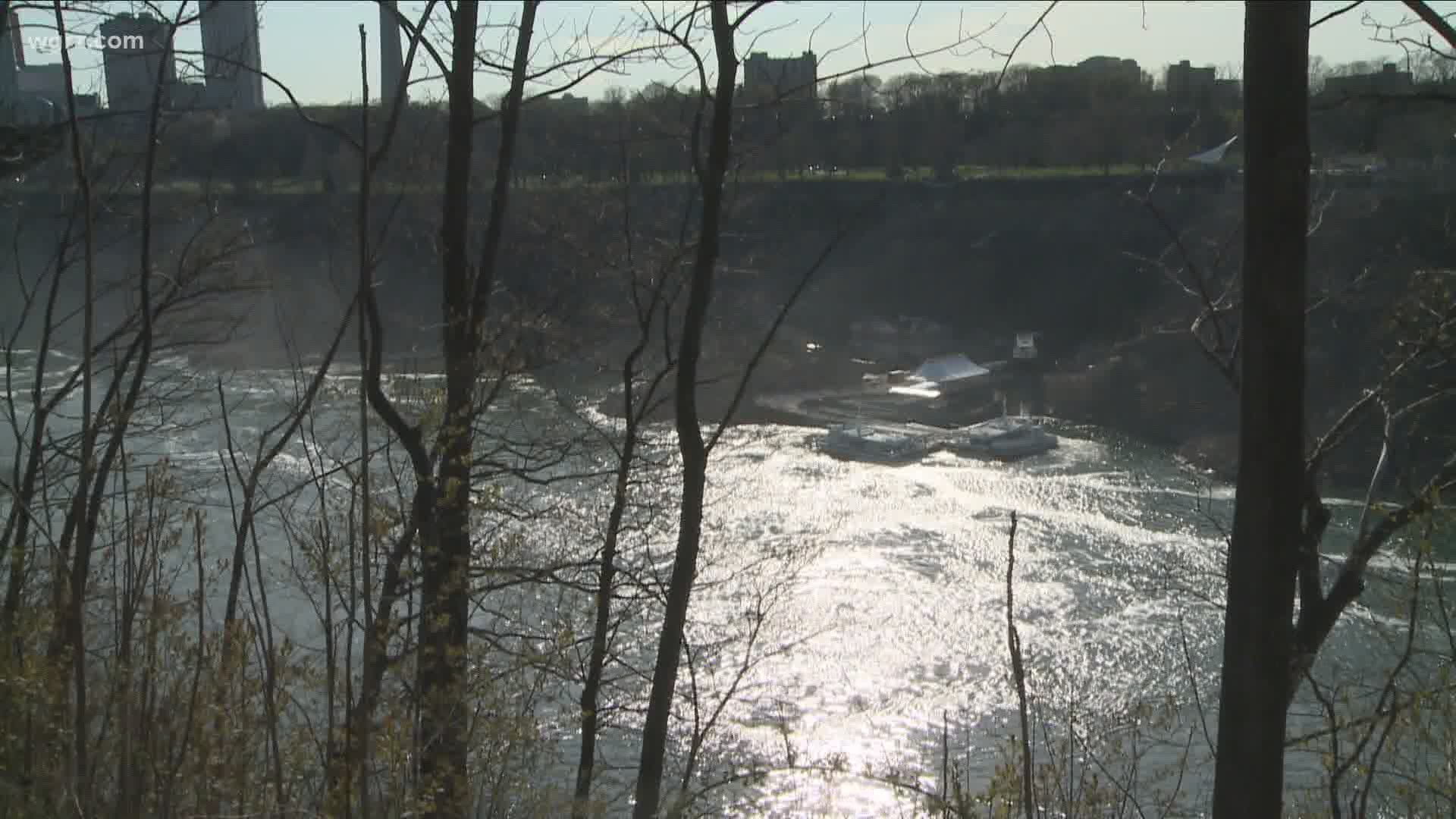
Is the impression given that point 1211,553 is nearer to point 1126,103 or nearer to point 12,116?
point 12,116

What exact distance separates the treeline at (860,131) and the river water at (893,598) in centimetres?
167

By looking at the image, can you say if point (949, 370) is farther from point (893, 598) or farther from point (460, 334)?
point (460, 334)

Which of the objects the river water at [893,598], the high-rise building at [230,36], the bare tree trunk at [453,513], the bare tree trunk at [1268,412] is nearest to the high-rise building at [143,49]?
the high-rise building at [230,36]

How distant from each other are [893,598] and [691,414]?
903cm

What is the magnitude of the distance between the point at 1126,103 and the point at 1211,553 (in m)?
14.4

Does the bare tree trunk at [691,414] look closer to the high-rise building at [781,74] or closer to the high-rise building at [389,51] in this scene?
the high-rise building at [781,74]

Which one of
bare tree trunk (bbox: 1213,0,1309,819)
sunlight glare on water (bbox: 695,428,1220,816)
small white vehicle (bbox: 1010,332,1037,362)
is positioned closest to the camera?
bare tree trunk (bbox: 1213,0,1309,819)

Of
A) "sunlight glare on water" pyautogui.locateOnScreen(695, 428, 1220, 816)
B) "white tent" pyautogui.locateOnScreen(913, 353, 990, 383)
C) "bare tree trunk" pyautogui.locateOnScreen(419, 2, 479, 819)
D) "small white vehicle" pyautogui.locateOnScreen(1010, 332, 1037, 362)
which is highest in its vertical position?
"bare tree trunk" pyautogui.locateOnScreen(419, 2, 479, 819)

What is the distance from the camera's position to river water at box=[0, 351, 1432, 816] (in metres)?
Answer: 9.26

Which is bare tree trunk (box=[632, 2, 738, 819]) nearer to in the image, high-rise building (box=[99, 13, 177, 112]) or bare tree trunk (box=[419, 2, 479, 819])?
bare tree trunk (box=[419, 2, 479, 819])

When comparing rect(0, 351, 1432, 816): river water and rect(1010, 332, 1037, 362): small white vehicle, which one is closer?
rect(0, 351, 1432, 816): river water

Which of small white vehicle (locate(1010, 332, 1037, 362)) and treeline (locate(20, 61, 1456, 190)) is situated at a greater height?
treeline (locate(20, 61, 1456, 190))

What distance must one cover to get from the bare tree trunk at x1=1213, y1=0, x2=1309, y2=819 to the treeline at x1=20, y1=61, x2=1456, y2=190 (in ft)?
1.40

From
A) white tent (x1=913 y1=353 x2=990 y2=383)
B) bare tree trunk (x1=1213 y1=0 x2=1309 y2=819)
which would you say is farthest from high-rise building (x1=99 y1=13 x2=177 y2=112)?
white tent (x1=913 y1=353 x2=990 y2=383)
